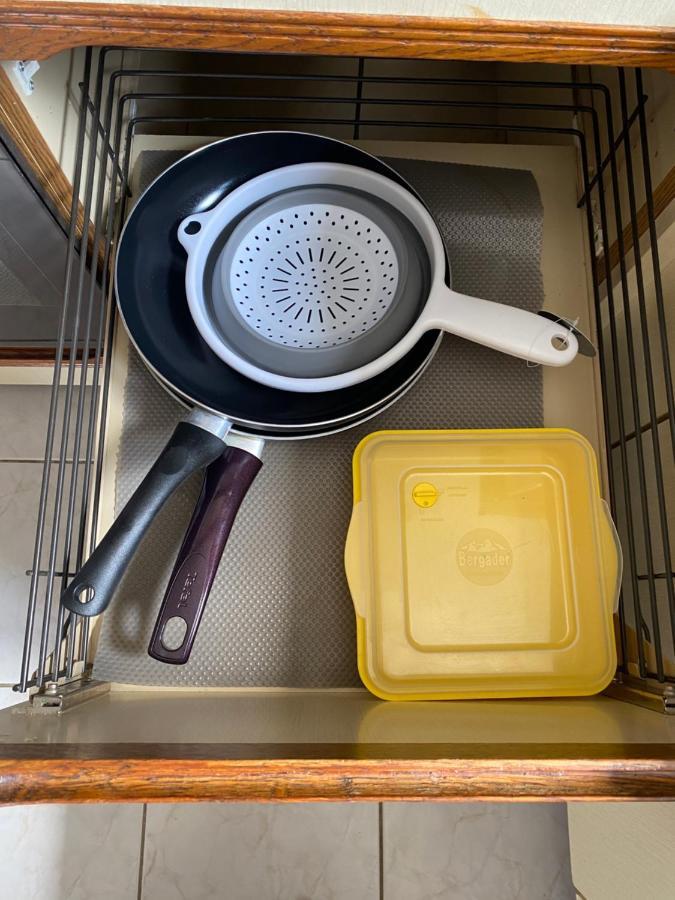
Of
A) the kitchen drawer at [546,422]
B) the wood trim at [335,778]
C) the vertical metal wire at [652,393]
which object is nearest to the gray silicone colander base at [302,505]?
the kitchen drawer at [546,422]

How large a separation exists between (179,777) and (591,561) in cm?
43

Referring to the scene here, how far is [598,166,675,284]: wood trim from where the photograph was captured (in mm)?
623

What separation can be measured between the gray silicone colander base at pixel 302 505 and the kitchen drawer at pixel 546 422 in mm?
19

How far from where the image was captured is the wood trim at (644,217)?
0.62 metres

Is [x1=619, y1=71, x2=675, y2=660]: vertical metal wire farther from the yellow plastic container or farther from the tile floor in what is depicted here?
Result: the tile floor

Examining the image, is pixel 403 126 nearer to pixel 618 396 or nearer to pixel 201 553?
pixel 618 396

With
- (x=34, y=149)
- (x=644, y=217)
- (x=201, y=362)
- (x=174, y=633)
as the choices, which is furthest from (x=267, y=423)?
(x=644, y=217)

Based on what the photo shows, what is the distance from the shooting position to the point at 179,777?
423 millimetres

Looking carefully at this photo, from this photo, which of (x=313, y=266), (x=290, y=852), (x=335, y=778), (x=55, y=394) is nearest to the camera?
(x=335, y=778)

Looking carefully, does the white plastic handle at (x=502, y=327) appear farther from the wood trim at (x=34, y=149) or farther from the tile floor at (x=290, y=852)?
the tile floor at (x=290, y=852)

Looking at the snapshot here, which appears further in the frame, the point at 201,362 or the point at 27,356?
the point at 27,356

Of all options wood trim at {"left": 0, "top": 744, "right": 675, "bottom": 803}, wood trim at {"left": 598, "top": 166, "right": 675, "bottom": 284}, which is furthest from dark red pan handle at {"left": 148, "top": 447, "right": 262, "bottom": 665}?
wood trim at {"left": 598, "top": 166, "right": 675, "bottom": 284}

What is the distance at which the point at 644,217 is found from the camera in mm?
681

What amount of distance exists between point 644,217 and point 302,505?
1.48ft
